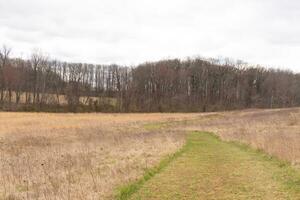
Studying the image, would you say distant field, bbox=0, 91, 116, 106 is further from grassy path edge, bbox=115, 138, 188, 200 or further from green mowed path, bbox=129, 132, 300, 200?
green mowed path, bbox=129, 132, 300, 200

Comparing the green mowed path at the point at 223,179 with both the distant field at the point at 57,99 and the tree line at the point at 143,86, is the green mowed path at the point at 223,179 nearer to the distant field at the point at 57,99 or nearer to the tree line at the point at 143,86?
the tree line at the point at 143,86

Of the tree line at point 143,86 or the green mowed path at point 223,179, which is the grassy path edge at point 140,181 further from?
the tree line at point 143,86

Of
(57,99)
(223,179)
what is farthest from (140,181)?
(57,99)

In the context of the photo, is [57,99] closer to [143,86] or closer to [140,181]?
[143,86]

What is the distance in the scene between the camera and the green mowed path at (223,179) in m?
9.39

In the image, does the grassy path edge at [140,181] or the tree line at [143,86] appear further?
the tree line at [143,86]

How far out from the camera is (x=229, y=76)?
120500 millimetres

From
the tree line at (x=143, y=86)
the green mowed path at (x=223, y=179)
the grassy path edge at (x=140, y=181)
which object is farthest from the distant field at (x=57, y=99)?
the green mowed path at (x=223, y=179)

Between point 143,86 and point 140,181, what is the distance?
96.4 meters

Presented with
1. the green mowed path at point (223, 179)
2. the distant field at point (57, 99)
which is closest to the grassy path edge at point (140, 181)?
the green mowed path at point (223, 179)

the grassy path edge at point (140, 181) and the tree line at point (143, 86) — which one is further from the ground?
the tree line at point (143, 86)

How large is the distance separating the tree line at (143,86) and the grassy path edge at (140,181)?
70692 mm

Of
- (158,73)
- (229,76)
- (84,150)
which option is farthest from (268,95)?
(84,150)

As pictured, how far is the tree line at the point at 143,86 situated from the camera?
301 ft
